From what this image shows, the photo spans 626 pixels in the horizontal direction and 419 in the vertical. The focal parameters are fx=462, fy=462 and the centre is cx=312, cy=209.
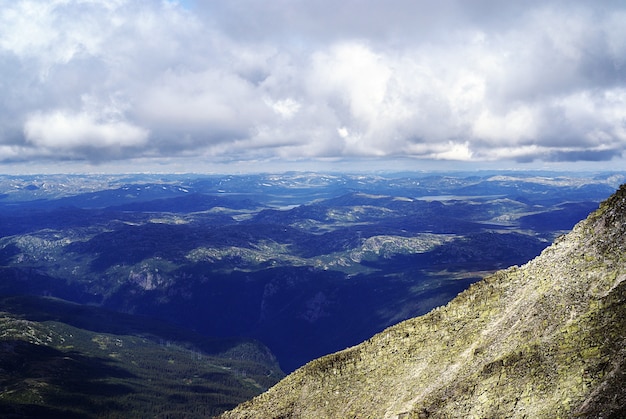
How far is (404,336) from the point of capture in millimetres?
93000

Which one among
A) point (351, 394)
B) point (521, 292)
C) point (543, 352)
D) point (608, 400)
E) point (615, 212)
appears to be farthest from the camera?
point (351, 394)

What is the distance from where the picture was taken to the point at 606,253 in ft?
235

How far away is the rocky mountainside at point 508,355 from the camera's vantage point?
55656 mm

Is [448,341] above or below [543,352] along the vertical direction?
below

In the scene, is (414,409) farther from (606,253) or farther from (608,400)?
(606,253)

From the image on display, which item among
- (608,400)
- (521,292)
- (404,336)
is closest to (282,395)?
(404,336)

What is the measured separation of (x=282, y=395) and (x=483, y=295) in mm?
46269

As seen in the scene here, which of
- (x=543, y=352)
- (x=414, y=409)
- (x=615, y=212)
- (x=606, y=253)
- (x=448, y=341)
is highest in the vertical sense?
(x=615, y=212)

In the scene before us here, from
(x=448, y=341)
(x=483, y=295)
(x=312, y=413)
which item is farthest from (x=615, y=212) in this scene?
(x=312, y=413)

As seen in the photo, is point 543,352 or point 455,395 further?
point 455,395

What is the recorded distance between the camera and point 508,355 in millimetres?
67125

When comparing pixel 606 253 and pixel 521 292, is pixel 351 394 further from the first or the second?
pixel 606 253

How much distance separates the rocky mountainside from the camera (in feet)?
183

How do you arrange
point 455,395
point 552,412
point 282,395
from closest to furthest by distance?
point 552,412, point 455,395, point 282,395
